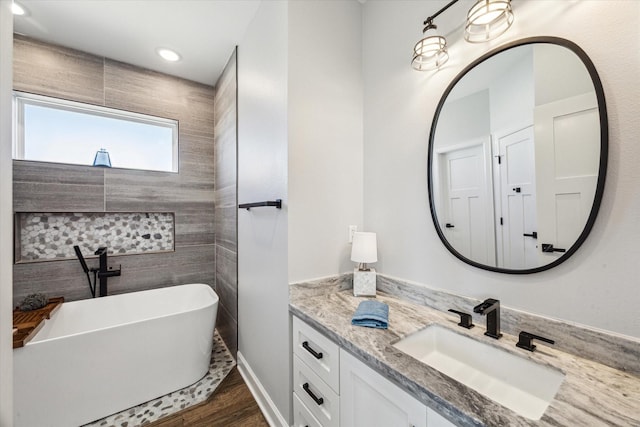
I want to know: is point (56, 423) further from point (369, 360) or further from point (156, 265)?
point (369, 360)

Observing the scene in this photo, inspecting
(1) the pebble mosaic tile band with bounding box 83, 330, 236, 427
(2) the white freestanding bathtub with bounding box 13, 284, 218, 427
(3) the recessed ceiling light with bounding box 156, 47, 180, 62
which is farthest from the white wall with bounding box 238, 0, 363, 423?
(3) the recessed ceiling light with bounding box 156, 47, 180, 62

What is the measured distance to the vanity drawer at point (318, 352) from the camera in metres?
1.03

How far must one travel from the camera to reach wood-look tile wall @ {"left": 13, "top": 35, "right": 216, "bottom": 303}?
6.59 feet

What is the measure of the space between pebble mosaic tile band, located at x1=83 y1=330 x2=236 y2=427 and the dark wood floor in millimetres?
51

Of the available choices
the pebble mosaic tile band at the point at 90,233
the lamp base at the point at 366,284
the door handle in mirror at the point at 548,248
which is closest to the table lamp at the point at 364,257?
the lamp base at the point at 366,284

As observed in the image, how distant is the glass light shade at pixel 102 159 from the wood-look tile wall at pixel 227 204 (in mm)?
941

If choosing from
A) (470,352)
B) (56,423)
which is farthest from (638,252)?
(56,423)

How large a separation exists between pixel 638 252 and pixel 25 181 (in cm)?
360

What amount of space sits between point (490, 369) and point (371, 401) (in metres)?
0.48

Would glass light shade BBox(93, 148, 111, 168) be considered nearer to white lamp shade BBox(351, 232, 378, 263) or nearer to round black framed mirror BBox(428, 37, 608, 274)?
white lamp shade BBox(351, 232, 378, 263)

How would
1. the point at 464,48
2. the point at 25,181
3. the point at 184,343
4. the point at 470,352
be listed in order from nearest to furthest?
the point at 470,352, the point at 464,48, the point at 184,343, the point at 25,181

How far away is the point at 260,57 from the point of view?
66.4 inches

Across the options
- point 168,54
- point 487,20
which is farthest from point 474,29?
point 168,54

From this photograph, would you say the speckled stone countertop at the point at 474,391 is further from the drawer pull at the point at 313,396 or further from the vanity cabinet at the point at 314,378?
the drawer pull at the point at 313,396
